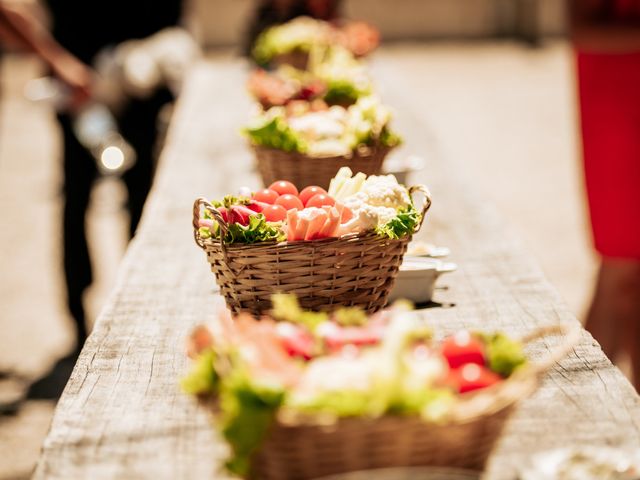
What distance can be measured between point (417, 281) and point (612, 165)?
1.20 m

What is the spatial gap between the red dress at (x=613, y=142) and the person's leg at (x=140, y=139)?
7.06 ft

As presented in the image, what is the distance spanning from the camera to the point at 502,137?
895 centimetres

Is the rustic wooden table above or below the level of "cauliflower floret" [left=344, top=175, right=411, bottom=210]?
below

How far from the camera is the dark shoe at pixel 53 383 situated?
157 inches

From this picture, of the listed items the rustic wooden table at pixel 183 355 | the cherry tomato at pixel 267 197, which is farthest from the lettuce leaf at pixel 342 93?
the cherry tomato at pixel 267 197

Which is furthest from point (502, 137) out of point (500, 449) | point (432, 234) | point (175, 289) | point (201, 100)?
point (500, 449)

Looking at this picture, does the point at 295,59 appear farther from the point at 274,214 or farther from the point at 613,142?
the point at 274,214

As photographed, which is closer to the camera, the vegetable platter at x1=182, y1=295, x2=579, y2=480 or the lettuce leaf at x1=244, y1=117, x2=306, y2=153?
the vegetable platter at x1=182, y1=295, x2=579, y2=480

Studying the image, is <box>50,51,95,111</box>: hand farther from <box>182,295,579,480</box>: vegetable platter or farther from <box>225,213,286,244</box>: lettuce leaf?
<box>182,295,579,480</box>: vegetable platter

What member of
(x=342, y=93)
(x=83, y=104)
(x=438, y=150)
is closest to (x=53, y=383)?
(x=83, y=104)

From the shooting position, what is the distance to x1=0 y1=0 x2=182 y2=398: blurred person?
4273mm

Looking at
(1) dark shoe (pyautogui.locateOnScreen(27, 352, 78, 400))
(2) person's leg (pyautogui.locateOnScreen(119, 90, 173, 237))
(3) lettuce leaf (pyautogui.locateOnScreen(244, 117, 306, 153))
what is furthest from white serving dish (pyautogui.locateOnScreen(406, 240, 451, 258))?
(2) person's leg (pyautogui.locateOnScreen(119, 90, 173, 237))

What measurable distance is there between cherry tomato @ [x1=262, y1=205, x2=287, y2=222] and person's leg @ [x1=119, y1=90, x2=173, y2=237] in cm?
275

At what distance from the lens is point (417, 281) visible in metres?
2.20
